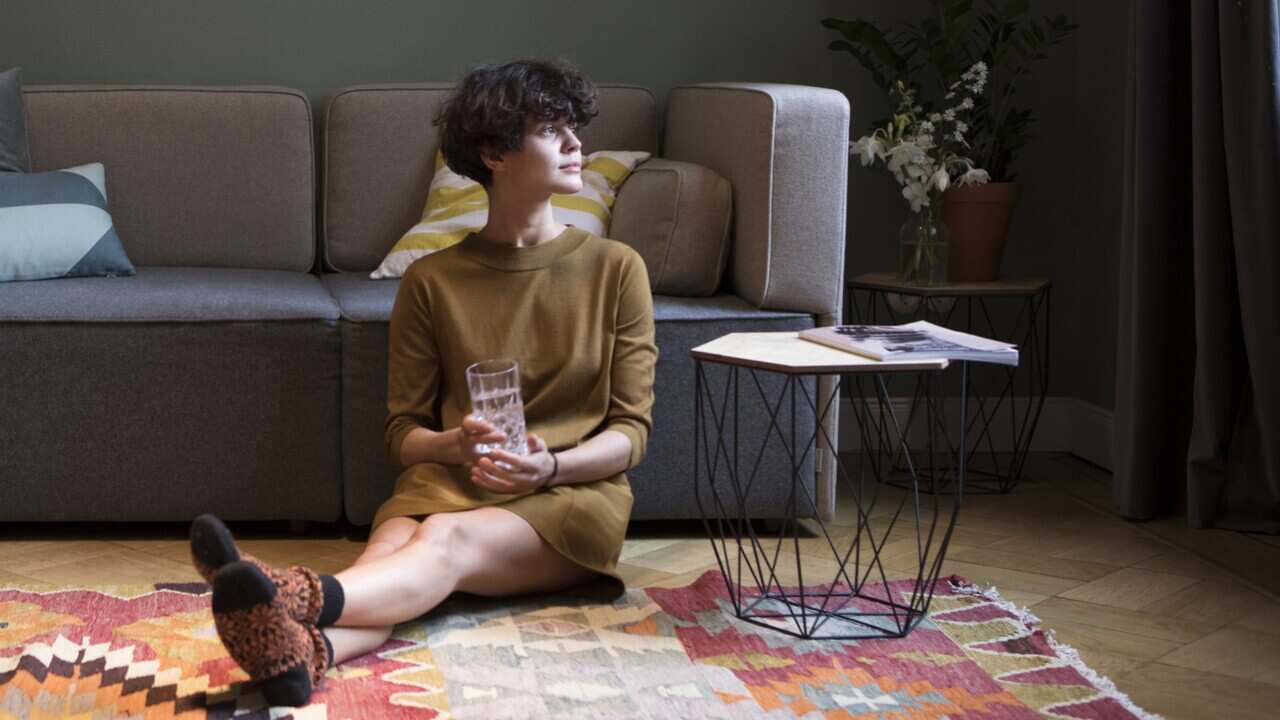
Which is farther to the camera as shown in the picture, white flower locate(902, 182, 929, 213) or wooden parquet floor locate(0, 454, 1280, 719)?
white flower locate(902, 182, 929, 213)

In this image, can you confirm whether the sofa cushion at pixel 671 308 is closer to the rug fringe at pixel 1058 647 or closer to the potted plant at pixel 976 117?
the rug fringe at pixel 1058 647

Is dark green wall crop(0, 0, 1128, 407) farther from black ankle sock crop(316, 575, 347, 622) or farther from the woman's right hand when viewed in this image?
black ankle sock crop(316, 575, 347, 622)

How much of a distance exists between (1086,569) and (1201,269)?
61 centimetres

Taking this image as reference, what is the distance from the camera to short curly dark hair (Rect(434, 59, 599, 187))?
211cm

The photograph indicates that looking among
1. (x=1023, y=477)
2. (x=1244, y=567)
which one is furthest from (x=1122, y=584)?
(x=1023, y=477)

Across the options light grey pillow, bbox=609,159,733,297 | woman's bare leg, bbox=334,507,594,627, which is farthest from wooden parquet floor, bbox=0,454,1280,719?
light grey pillow, bbox=609,159,733,297

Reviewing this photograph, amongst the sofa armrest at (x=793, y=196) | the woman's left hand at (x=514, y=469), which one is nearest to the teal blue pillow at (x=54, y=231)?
the woman's left hand at (x=514, y=469)

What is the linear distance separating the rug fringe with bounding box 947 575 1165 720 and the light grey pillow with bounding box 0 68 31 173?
78.0 inches

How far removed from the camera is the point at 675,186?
265 centimetres

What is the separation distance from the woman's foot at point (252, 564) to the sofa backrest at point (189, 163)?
1434 mm

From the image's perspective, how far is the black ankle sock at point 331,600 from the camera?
69.7 inches

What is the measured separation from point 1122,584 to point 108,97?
221 cm

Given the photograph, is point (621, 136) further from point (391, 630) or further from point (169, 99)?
point (391, 630)

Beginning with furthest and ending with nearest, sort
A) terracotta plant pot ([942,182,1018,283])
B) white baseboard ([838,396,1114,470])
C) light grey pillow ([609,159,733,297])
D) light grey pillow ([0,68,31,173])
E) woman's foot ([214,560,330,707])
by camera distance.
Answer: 1. white baseboard ([838,396,1114,470])
2. terracotta plant pot ([942,182,1018,283])
3. light grey pillow ([0,68,31,173])
4. light grey pillow ([609,159,733,297])
5. woman's foot ([214,560,330,707])
